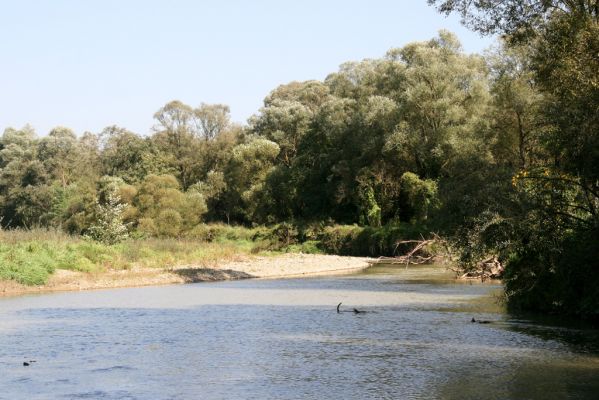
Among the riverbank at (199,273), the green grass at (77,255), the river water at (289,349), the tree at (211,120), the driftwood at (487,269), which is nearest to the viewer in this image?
the river water at (289,349)

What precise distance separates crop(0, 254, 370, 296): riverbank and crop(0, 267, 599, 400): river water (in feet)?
17.0

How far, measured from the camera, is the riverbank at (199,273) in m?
40.3

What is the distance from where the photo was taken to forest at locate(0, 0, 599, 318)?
2497 cm

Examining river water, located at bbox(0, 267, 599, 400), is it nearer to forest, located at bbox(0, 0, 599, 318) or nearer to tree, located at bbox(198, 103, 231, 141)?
forest, located at bbox(0, 0, 599, 318)

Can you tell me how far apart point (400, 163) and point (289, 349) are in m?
54.4

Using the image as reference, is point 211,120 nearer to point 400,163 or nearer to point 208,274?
point 400,163

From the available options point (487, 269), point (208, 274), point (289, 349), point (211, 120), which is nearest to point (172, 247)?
point (208, 274)

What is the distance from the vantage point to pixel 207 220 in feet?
299

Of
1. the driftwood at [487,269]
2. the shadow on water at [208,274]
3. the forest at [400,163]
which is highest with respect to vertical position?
the forest at [400,163]

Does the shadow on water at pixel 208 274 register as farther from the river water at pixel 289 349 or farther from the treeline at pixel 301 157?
the treeline at pixel 301 157

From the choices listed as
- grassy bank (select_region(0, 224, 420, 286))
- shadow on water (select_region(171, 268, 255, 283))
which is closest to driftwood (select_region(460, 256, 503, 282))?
shadow on water (select_region(171, 268, 255, 283))

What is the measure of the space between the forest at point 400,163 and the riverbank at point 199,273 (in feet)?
27.5

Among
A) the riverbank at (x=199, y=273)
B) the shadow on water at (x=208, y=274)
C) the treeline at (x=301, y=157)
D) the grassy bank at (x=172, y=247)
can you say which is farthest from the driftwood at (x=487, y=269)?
the grassy bank at (x=172, y=247)

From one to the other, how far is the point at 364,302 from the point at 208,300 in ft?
25.6
